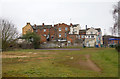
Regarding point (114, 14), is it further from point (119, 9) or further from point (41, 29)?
point (41, 29)

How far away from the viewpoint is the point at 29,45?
5028cm

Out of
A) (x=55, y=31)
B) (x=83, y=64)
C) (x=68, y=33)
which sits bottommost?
(x=83, y=64)

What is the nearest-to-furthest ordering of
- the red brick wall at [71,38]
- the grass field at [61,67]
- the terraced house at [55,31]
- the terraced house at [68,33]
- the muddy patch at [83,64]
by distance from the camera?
the grass field at [61,67], the muddy patch at [83,64], the terraced house at [68,33], the red brick wall at [71,38], the terraced house at [55,31]

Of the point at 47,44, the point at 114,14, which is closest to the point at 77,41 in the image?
the point at 47,44

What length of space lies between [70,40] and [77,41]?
10.4 feet

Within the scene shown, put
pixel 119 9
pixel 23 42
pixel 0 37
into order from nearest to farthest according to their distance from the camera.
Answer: pixel 0 37, pixel 119 9, pixel 23 42

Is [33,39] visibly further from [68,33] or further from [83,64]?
[83,64]

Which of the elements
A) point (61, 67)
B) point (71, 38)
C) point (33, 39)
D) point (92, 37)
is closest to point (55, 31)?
point (71, 38)

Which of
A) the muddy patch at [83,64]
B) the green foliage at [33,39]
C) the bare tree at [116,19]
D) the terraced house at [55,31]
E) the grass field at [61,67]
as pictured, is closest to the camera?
the grass field at [61,67]

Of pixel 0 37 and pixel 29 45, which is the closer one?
pixel 0 37

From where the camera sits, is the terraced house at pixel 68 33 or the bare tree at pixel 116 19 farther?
the terraced house at pixel 68 33

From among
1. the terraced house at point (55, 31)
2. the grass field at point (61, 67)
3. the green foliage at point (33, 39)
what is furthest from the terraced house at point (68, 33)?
the grass field at point (61, 67)

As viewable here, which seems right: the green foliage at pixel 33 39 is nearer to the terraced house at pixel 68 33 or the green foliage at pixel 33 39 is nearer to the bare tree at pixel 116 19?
the terraced house at pixel 68 33

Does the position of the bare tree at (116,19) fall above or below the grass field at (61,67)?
above
